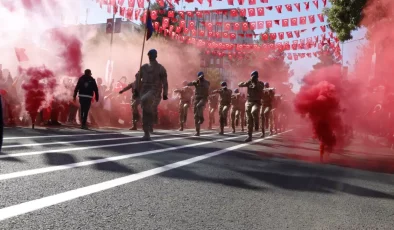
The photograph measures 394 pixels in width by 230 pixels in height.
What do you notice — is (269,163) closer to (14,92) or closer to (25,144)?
(25,144)

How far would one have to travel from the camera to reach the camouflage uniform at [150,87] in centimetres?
1080

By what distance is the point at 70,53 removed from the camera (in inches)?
720

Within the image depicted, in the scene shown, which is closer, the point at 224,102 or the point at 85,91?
the point at 85,91

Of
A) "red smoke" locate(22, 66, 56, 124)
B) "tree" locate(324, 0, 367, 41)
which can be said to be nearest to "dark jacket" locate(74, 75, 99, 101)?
"red smoke" locate(22, 66, 56, 124)

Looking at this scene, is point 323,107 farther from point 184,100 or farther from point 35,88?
point 184,100

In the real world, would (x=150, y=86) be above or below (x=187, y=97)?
below

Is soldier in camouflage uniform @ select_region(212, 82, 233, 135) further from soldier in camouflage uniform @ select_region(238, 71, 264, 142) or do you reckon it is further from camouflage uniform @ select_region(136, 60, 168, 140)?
camouflage uniform @ select_region(136, 60, 168, 140)

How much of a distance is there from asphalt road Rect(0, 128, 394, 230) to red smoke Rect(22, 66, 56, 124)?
18.6ft

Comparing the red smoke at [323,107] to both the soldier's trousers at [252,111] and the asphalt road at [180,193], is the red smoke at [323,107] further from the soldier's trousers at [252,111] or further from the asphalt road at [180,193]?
the soldier's trousers at [252,111]

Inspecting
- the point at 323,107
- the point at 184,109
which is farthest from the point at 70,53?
the point at 323,107

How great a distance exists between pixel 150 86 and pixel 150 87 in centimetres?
3

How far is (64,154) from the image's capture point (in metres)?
6.94

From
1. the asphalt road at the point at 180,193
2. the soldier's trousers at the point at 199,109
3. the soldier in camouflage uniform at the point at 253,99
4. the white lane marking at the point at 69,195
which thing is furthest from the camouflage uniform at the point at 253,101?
the white lane marking at the point at 69,195

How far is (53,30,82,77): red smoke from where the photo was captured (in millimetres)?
17583
